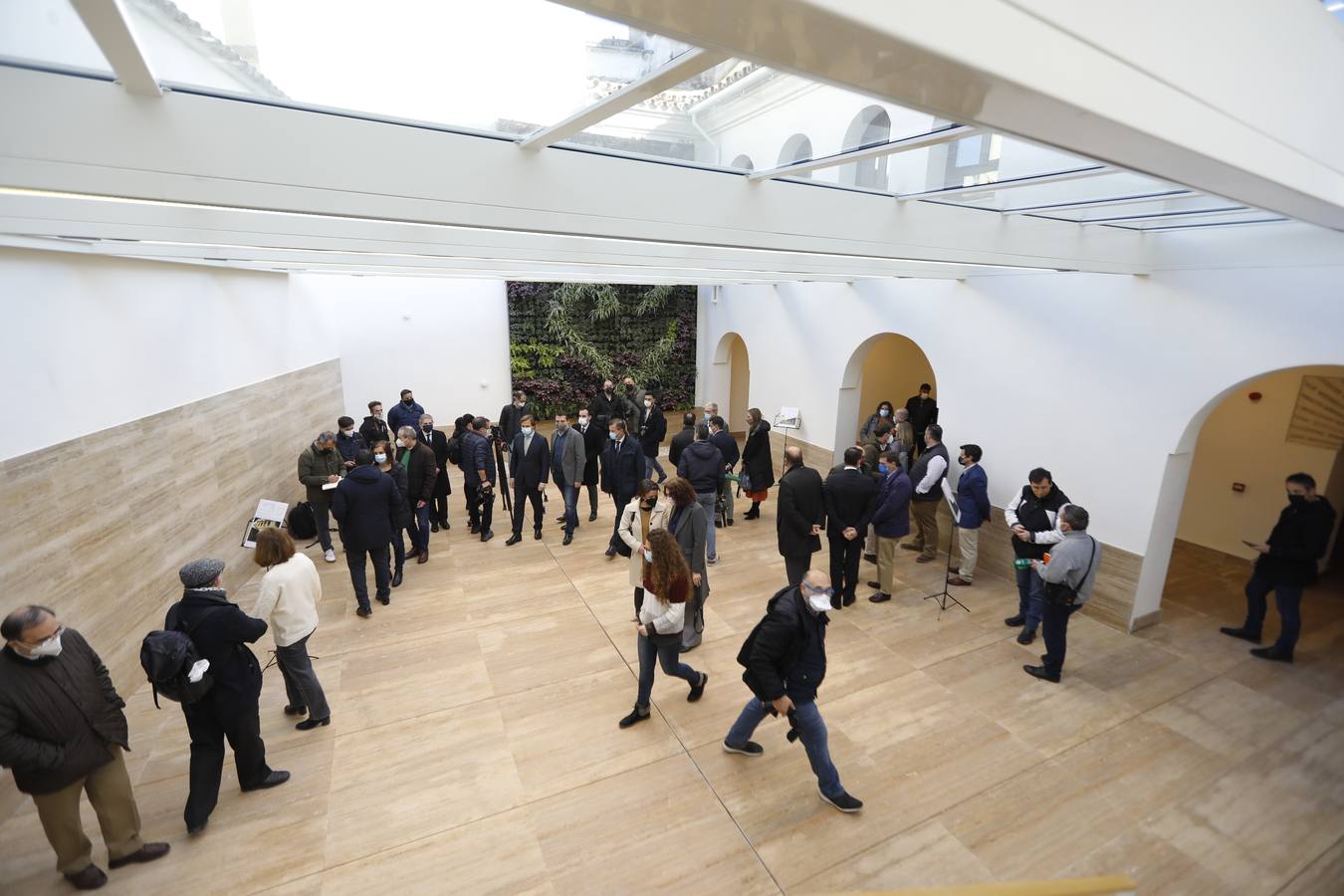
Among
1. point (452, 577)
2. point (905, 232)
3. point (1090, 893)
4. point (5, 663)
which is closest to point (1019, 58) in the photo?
point (1090, 893)

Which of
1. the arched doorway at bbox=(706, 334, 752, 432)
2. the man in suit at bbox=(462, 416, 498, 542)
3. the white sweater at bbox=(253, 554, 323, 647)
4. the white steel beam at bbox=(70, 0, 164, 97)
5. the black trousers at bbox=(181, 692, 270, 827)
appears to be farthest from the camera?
the arched doorway at bbox=(706, 334, 752, 432)

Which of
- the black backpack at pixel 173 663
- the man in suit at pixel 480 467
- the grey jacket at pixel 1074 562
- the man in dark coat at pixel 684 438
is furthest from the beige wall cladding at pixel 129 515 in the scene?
the grey jacket at pixel 1074 562

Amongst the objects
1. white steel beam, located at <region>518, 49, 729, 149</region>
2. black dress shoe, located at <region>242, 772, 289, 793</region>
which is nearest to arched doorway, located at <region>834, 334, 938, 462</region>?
white steel beam, located at <region>518, 49, 729, 149</region>

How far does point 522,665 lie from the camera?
507 centimetres

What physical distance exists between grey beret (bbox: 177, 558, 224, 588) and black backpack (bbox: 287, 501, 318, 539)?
4433 millimetres

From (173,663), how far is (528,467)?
14.5 ft

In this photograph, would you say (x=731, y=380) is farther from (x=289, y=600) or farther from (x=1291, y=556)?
(x=289, y=600)

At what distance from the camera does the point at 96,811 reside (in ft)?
10.4

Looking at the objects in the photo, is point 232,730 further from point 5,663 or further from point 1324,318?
point 1324,318

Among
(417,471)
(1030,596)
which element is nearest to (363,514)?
(417,471)

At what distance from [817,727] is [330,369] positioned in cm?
1022

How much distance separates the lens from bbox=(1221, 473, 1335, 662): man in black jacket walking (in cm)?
493

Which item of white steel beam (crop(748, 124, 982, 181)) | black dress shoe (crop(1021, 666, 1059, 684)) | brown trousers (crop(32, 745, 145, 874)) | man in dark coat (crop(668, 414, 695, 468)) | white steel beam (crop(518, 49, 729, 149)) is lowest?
black dress shoe (crop(1021, 666, 1059, 684))

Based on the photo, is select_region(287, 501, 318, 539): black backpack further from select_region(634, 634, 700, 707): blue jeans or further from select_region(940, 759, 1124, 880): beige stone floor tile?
select_region(940, 759, 1124, 880): beige stone floor tile
